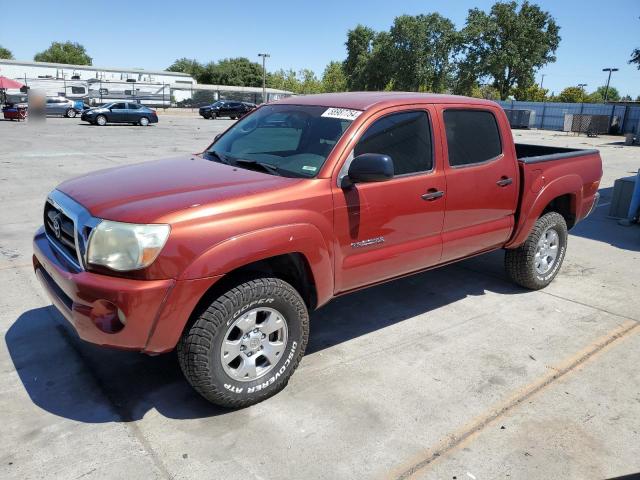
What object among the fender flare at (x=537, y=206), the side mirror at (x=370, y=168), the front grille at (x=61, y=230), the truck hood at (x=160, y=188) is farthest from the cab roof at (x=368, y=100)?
the front grille at (x=61, y=230)

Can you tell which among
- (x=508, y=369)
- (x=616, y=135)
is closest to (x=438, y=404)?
(x=508, y=369)

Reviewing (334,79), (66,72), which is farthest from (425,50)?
(66,72)

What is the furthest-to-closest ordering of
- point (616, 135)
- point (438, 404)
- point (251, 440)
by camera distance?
point (616, 135) → point (438, 404) → point (251, 440)

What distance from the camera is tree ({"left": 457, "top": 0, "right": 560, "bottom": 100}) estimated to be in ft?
187

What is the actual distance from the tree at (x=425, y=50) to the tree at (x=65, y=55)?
68033 mm

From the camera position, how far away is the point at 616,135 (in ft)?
114

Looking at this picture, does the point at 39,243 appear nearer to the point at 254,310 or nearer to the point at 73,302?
the point at 73,302

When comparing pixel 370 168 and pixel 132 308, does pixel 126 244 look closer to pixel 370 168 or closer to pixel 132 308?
pixel 132 308

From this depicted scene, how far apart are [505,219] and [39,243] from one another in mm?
3689

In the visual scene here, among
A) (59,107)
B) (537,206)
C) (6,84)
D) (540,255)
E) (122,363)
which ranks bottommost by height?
(122,363)

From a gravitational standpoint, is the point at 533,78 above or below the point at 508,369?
above

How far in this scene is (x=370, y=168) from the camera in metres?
3.13

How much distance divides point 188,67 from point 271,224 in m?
121

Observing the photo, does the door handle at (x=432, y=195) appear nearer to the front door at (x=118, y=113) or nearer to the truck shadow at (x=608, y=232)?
the truck shadow at (x=608, y=232)
